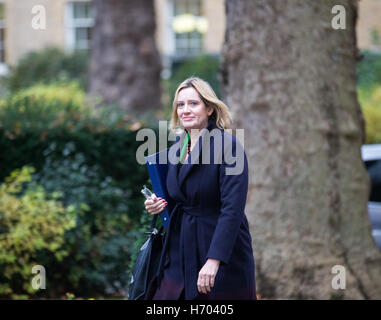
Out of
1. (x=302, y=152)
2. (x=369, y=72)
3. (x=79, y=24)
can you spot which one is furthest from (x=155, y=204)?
(x=79, y=24)

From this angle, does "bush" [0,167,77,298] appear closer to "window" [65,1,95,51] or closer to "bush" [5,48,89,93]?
"bush" [5,48,89,93]

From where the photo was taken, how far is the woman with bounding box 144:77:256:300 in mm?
3303

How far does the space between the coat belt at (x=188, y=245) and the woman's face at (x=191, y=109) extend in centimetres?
46

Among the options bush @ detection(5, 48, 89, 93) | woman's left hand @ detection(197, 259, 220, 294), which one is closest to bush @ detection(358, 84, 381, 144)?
woman's left hand @ detection(197, 259, 220, 294)

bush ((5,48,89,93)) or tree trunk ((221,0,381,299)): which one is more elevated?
bush ((5,48,89,93))

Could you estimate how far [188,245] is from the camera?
343 centimetres

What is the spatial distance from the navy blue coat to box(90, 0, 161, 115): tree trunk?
887 centimetres

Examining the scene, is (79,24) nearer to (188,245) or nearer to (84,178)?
(84,178)

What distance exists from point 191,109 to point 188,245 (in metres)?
0.76

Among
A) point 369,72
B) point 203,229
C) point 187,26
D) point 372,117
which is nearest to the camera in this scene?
point 203,229

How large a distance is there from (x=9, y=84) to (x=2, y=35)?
459 centimetres

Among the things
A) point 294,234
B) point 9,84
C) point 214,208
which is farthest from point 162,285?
point 9,84

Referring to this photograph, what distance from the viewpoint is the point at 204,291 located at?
334 centimetres

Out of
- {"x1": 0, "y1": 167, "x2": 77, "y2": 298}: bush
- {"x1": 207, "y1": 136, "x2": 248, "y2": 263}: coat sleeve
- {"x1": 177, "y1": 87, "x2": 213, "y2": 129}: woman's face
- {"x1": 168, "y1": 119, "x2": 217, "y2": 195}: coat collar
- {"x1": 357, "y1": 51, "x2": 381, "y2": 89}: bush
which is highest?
{"x1": 357, "y1": 51, "x2": 381, "y2": 89}: bush
